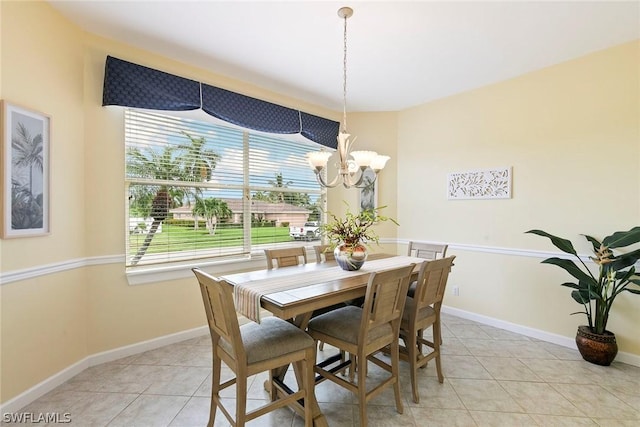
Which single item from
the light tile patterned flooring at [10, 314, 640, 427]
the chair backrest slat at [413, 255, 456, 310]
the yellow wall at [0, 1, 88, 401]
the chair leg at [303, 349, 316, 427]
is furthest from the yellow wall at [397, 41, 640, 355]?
the yellow wall at [0, 1, 88, 401]

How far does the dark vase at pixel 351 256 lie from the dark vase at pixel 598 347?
2133 millimetres

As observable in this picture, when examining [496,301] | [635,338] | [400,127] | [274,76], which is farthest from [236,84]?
[635,338]

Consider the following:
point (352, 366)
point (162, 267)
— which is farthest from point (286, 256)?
point (162, 267)

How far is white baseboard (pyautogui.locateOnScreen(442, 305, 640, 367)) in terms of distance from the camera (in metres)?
2.51

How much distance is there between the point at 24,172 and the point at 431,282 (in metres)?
2.94

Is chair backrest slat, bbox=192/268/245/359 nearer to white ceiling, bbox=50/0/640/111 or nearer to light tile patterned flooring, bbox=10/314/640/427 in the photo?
light tile patterned flooring, bbox=10/314/640/427

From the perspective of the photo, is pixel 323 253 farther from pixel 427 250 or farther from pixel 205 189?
pixel 205 189

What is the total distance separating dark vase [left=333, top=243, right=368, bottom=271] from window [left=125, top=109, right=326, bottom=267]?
1558mm

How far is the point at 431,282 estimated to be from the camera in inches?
80.7

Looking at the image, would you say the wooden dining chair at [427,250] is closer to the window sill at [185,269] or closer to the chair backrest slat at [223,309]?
the window sill at [185,269]

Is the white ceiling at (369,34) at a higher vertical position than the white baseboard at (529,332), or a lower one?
higher

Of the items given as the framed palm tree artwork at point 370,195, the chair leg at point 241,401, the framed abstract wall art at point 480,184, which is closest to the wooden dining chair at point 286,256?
the chair leg at point 241,401

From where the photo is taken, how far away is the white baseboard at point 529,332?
2.51 meters

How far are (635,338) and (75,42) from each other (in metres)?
5.40
